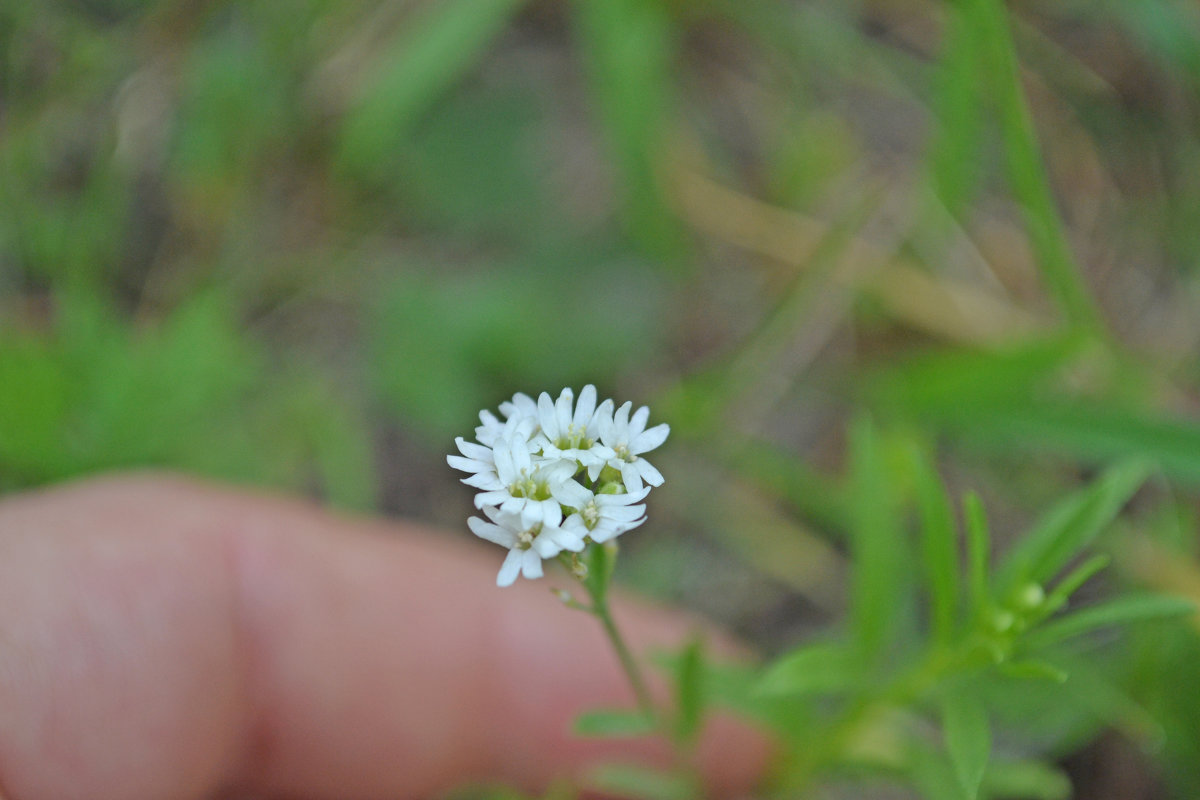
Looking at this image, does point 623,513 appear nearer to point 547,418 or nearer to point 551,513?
point 551,513

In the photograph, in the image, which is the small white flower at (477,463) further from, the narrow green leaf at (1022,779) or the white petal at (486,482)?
the narrow green leaf at (1022,779)

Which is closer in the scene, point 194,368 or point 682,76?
point 194,368

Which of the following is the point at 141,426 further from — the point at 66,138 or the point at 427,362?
the point at 66,138

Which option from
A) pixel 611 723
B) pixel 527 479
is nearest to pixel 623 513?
pixel 527 479

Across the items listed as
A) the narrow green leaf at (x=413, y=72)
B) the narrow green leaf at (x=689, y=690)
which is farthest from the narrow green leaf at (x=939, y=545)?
the narrow green leaf at (x=413, y=72)

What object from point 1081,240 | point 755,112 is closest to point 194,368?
point 755,112

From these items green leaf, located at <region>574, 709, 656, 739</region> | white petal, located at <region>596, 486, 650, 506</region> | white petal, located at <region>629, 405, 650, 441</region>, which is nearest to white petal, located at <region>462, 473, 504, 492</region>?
white petal, located at <region>596, 486, 650, 506</region>
